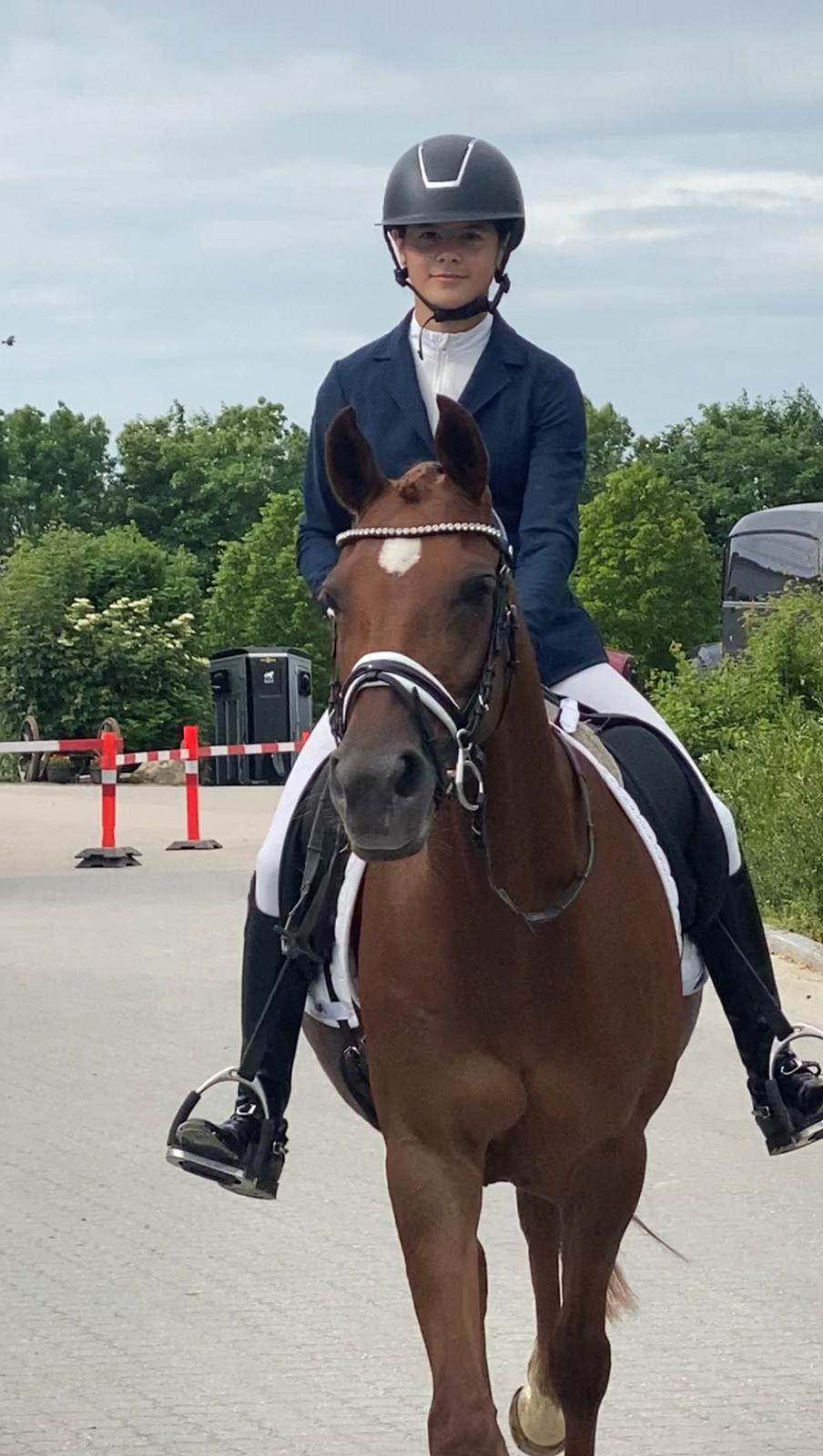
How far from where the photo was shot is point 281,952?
5.47 metres

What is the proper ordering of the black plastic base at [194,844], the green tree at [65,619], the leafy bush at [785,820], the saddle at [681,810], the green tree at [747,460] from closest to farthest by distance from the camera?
the saddle at [681,810], the leafy bush at [785,820], the black plastic base at [194,844], the green tree at [65,619], the green tree at [747,460]

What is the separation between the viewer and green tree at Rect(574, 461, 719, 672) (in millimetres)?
60656

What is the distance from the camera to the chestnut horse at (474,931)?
12.7 ft

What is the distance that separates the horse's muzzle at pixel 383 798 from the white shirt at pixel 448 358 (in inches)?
64.5

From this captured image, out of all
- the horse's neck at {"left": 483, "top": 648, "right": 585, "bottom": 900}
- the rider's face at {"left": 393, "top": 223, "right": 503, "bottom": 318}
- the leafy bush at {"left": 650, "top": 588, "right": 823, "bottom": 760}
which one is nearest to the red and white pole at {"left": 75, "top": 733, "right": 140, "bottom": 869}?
the leafy bush at {"left": 650, "top": 588, "right": 823, "bottom": 760}

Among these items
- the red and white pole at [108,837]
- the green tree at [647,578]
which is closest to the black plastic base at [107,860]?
the red and white pole at [108,837]

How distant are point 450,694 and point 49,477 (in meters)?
88.9

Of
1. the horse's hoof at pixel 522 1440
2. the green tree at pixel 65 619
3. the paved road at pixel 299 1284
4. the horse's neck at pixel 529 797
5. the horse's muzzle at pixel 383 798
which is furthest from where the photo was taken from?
the green tree at pixel 65 619

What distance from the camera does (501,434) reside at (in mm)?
5062

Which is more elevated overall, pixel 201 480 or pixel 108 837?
pixel 201 480

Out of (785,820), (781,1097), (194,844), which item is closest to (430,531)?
(781,1097)

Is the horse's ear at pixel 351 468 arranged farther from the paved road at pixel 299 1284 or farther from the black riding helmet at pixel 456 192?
the paved road at pixel 299 1284

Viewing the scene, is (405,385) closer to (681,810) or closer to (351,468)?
(351,468)

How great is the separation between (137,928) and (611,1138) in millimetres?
11984
